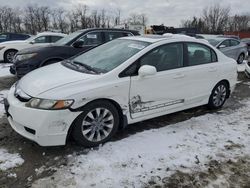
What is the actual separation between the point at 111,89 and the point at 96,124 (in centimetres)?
53

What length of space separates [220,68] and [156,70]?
1.74 metres

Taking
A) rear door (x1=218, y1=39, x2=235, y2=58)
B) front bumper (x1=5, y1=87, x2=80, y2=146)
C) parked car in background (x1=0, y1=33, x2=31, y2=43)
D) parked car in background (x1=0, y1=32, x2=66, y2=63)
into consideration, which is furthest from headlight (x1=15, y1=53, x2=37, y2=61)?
parked car in background (x1=0, y1=33, x2=31, y2=43)

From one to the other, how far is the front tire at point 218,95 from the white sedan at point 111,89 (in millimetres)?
73

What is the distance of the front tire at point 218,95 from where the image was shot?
18.0 feet

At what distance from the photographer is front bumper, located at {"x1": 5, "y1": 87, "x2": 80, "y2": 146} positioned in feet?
11.2

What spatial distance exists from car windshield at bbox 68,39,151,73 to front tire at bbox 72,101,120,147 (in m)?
0.59

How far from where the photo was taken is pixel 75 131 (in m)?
3.68

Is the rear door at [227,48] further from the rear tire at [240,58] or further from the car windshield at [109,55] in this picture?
the car windshield at [109,55]

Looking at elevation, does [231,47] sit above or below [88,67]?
above

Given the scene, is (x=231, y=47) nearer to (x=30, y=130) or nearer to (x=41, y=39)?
(x=41, y=39)

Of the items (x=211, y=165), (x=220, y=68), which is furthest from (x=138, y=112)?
(x=220, y=68)

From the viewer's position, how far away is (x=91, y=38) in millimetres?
8195

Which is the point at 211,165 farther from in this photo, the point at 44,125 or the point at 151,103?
the point at 44,125

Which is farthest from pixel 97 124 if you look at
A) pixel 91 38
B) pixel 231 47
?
pixel 231 47
